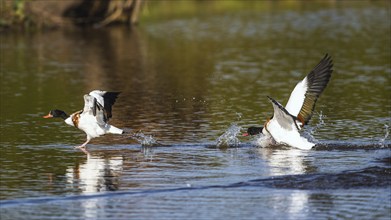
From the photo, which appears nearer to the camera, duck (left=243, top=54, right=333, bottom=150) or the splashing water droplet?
duck (left=243, top=54, right=333, bottom=150)

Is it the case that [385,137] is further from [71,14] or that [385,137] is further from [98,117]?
[71,14]

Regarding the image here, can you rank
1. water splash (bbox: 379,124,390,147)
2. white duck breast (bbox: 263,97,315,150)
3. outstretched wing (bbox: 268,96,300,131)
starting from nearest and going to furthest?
1. outstretched wing (bbox: 268,96,300,131)
2. white duck breast (bbox: 263,97,315,150)
3. water splash (bbox: 379,124,390,147)

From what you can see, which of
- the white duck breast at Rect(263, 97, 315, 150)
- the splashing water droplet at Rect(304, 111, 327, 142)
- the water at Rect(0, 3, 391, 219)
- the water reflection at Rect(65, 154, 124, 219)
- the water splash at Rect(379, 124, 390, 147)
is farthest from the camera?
the splashing water droplet at Rect(304, 111, 327, 142)

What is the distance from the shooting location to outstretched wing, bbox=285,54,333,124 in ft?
43.3

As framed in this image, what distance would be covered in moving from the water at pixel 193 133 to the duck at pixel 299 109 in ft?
0.83

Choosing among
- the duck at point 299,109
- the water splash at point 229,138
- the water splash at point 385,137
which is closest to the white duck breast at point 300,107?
the duck at point 299,109

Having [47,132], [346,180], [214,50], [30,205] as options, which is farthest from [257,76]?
[30,205]

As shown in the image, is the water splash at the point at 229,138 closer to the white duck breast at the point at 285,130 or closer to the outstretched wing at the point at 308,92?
the white duck breast at the point at 285,130

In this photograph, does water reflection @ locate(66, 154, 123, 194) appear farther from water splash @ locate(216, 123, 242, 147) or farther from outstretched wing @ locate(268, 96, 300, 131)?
outstretched wing @ locate(268, 96, 300, 131)

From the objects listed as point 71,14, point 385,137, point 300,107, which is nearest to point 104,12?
point 71,14

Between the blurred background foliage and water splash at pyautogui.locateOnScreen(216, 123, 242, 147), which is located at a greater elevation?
the blurred background foliage

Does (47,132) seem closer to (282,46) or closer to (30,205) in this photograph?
(30,205)

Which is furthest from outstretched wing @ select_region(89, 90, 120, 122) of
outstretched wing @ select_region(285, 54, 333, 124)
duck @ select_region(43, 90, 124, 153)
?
outstretched wing @ select_region(285, 54, 333, 124)

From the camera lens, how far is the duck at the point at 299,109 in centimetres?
1284
